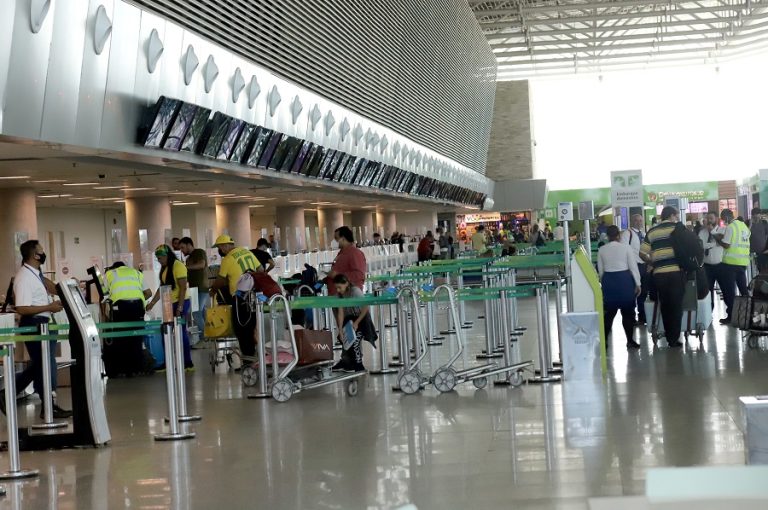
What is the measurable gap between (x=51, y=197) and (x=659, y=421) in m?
15.9

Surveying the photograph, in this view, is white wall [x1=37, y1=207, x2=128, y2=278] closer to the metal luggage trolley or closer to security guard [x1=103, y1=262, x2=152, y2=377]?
security guard [x1=103, y1=262, x2=152, y2=377]

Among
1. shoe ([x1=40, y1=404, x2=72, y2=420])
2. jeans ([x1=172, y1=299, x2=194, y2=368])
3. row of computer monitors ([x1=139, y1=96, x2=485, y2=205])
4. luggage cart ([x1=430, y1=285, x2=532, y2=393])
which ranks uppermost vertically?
row of computer monitors ([x1=139, y1=96, x2=485, y2=205])

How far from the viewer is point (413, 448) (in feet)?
25.4

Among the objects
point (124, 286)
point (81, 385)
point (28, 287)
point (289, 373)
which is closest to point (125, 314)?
point (124, 286)

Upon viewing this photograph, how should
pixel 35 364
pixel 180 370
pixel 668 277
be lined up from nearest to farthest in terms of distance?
pixel 180 370 → pixel 35 364 → pixel 668 277

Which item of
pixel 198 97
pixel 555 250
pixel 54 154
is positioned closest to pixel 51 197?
pixel 198 97

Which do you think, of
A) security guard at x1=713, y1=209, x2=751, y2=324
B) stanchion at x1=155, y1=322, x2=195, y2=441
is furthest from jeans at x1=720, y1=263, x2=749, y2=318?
stanchion at x1=155, y1=322, x2=195, y2=441

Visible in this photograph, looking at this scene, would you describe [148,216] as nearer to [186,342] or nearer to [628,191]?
[628,191]

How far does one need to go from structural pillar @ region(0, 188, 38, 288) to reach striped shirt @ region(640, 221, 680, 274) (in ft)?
30.2

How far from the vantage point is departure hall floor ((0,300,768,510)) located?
6.45m

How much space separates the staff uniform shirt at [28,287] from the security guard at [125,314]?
262cm

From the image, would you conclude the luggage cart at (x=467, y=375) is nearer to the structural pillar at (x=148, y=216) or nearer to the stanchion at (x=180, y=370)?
the stanchion at (x=180, y=370)

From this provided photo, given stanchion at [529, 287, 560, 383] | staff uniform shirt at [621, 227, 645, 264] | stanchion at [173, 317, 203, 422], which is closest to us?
stanchion at [173, 317, 203, 422]

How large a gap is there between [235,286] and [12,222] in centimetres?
694
